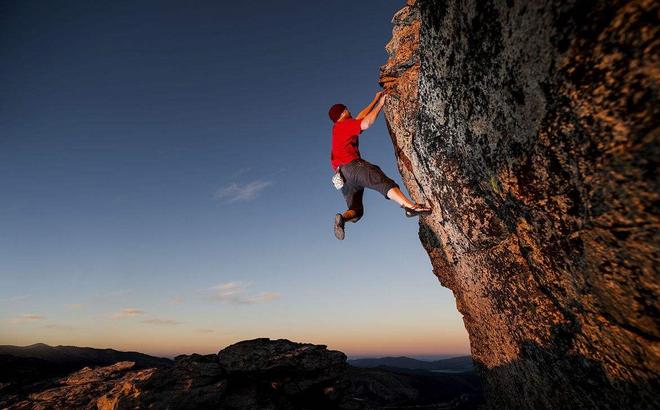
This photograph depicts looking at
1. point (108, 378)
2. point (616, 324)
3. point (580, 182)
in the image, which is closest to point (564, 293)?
point (616, 324)

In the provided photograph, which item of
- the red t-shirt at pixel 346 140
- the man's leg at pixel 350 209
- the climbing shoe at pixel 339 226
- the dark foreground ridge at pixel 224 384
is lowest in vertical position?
the dark foreground ridge at pixel 224 384

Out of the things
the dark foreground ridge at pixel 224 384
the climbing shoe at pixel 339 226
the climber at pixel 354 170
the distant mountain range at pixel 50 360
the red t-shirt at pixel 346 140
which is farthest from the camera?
the distant mountain range at pixel 50 360

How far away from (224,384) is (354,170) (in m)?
13.6

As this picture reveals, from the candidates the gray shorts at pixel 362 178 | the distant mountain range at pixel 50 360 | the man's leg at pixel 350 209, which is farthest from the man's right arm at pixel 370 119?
the distant mountain range at pixel 50 360

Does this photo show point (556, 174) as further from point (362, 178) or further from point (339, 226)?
point (339, 226)

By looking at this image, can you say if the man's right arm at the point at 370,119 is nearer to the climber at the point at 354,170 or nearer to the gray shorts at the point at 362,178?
the climber at the point at 354,170

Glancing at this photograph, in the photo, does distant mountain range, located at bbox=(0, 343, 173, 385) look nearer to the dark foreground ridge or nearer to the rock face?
the dark foreground ridge

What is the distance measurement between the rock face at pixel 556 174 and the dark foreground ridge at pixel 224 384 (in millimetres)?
12655

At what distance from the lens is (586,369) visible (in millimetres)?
4383

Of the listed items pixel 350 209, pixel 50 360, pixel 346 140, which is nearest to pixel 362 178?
pixel 346 140

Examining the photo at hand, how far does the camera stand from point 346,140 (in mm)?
7168

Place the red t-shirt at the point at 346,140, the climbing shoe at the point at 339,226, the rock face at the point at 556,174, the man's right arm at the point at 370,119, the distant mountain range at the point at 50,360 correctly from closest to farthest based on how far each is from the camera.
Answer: the rock face at the point at 556,174
the man's right arm at the point at 370,119
the red t-shirt at the point at 346,140
the climbing shoe at the point at 339,226
the distant mountain range at the point at 50,360

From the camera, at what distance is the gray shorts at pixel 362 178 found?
6.59 m

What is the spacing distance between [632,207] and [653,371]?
6.51 ft
